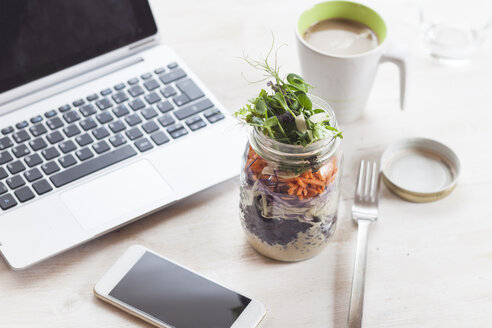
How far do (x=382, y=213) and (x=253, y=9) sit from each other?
1.58 ft

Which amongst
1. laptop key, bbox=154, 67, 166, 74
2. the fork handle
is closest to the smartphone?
the fork handle

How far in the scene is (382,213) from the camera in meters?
0.77

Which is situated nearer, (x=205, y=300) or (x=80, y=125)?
(x=205, y=300)

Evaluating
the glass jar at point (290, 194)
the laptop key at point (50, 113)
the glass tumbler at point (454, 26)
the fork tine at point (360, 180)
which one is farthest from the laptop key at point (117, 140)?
the glass tumbler at point (454, 26)

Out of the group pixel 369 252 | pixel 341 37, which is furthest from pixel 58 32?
pixel 369 252

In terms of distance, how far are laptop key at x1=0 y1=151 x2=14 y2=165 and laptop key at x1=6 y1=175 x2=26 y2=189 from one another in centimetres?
3

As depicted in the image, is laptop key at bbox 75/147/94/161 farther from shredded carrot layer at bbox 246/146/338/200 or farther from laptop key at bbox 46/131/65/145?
shredded carrot layer at bbox 246/146/338/200

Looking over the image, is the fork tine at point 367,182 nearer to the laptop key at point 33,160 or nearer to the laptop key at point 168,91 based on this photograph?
the laptop key at point 168,91

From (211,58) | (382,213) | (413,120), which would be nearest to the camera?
(382,213)

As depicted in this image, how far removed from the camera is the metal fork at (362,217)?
2.17 ft

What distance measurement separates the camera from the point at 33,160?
78 cm

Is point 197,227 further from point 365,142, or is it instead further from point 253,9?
point 253,9

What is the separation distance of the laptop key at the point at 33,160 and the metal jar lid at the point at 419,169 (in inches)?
18.0

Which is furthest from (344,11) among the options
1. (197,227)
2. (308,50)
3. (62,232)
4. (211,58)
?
(62,232)
